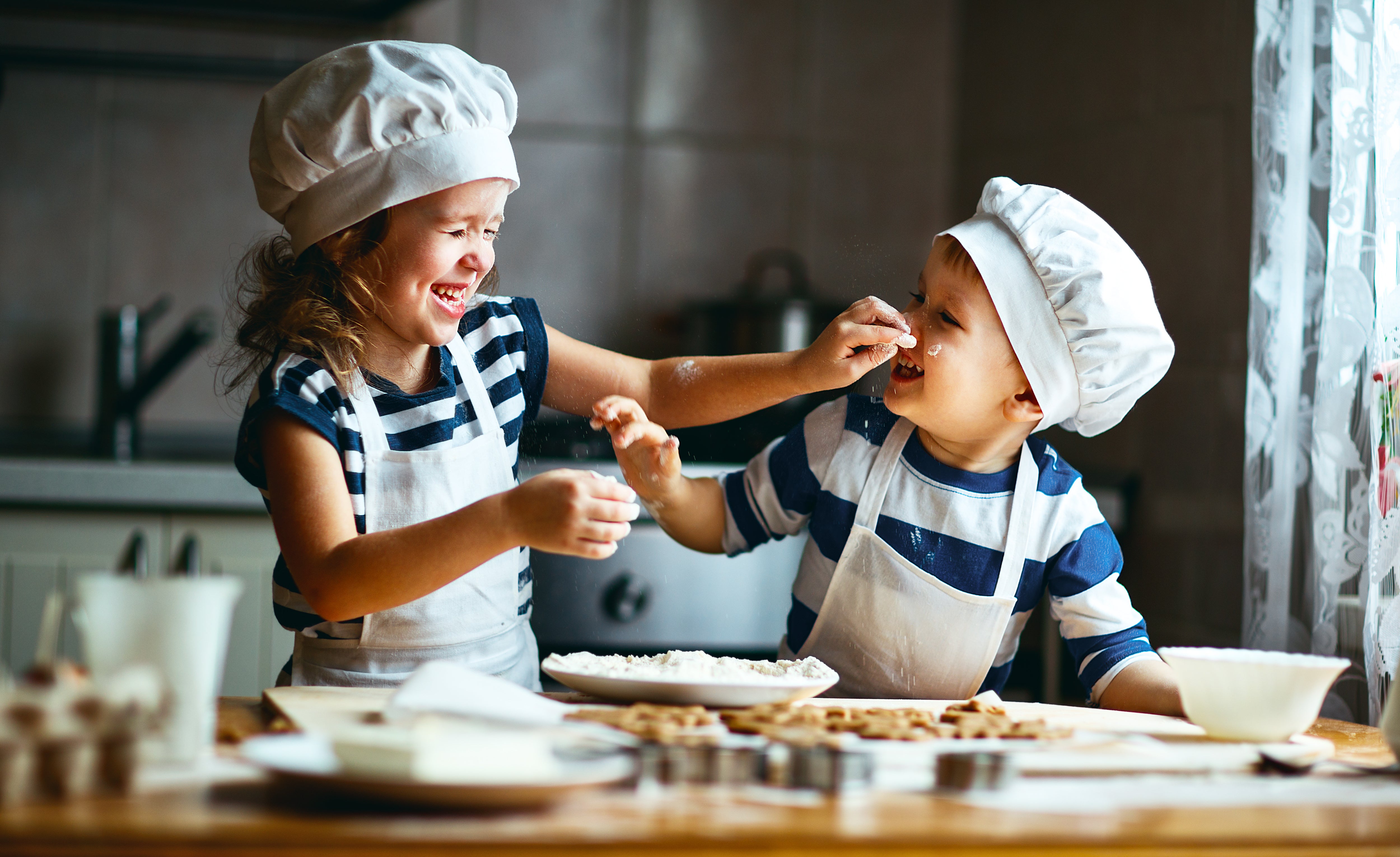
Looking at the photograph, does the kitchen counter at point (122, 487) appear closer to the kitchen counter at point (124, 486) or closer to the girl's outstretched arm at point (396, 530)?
the kitchen counter at point (124, 486)

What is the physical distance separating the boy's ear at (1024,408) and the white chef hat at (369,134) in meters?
0.52

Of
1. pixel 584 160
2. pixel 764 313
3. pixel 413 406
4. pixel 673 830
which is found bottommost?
pixel 673 830

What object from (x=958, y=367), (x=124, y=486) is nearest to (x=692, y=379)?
(x=958, y=367)

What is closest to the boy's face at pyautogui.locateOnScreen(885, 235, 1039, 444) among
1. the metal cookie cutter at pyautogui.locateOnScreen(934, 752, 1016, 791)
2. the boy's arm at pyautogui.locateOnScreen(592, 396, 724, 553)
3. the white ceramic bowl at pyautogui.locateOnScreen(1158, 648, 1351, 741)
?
the boy's arm at pyautogui.locateOnScreen(592, 396, 724, 553)

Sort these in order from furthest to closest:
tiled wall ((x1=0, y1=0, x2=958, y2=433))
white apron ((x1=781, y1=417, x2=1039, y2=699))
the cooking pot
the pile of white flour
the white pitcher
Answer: tiled wall ((x1=0, y1=0, x2=958, y2=433)) → the cooking pot → white apron ((x1=781, y1=417, x2=1039, y2=699)) → the pile of white flour → the white pitcher

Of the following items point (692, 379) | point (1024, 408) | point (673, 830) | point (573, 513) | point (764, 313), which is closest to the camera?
point (673, 830)

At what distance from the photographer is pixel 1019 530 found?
43.1 inches

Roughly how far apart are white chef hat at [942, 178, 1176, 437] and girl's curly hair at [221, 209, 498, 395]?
1.77 feet

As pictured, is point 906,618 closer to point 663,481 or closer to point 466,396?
point 663,481

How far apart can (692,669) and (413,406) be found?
1.16ft

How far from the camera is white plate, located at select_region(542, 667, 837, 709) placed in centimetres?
86

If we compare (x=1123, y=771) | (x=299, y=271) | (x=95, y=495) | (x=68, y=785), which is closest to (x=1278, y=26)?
(x=1123, y=771)

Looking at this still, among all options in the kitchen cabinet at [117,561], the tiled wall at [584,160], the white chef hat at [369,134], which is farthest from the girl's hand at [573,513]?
the tiled wall at [584,160]

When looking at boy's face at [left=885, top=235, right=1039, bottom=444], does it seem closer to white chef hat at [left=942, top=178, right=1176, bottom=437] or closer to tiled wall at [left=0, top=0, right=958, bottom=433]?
white chef hat at [left=942, top=178, right=1176, bottom=437]
